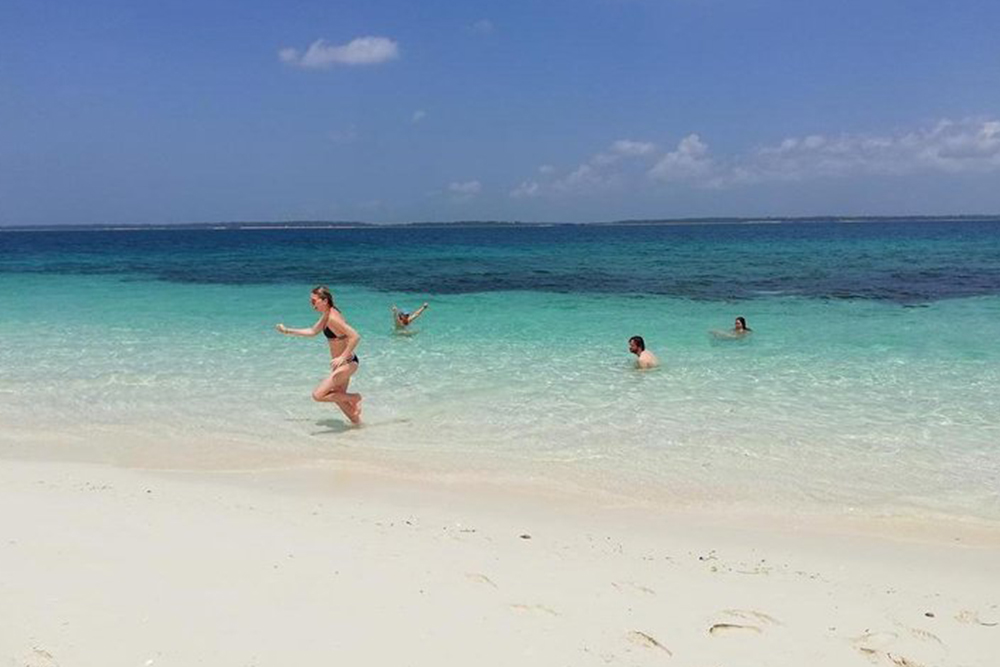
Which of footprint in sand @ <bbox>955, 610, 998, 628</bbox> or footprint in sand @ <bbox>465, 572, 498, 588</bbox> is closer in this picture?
footprint in sand @ <bbox>955, 610, 998, 628</bbox>

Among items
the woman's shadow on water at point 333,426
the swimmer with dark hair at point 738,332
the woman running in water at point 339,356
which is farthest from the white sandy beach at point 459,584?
the swimmer with dark hair at point 738,332

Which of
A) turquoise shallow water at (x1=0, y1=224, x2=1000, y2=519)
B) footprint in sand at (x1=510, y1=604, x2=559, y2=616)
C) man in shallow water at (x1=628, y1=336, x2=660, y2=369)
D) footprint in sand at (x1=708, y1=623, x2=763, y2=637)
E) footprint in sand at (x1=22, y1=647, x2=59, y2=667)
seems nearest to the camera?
footprint in sand at (x1=22, y1=647, x2=59, y2=667)

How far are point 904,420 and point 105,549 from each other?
26.5 feet

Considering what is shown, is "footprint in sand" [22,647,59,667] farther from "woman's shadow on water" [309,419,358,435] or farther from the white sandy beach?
"woman's shadow on water" [309,419,358,435]

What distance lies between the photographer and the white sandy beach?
3910mm

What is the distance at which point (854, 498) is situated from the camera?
675cm

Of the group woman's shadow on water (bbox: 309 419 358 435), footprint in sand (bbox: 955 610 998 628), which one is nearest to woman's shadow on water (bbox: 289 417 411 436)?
woman's shadow on water (bbox: 309 419 358 435)

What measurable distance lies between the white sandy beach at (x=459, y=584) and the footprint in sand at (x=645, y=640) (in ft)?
0.04

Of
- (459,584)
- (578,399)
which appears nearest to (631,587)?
(459,584)

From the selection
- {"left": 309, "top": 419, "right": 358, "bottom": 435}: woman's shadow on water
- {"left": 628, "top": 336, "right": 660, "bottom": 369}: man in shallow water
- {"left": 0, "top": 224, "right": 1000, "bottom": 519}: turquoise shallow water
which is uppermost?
{"left": 628, "top": 336, "right": 660, "bottom": 369}: man in shallow water

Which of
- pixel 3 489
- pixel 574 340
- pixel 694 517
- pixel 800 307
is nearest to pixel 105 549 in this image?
pixel 3 489

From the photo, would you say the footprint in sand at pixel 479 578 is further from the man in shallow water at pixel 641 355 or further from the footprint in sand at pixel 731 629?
the man in shallow water at pixel 641 355

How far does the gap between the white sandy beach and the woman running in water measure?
231cm

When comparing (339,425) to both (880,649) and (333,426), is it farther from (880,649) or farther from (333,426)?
(880,649)
